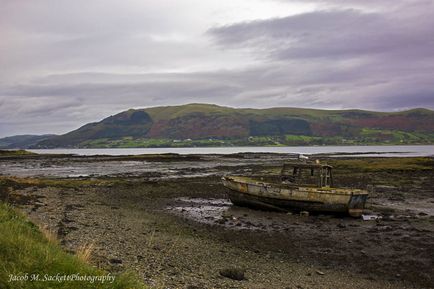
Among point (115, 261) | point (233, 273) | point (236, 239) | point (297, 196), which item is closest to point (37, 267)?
point (115, 261)

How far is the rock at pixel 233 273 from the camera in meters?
12.0

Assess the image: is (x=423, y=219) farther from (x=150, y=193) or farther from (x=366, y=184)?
(x=150, y=193)

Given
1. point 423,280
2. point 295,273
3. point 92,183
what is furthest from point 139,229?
point 92,183

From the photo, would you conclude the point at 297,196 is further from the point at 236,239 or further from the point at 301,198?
the point at 236,239

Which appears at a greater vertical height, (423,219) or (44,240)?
(44,240)

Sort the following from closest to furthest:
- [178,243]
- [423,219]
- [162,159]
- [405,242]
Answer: [178,243]
[405,242]
[423,219]
[162,159]

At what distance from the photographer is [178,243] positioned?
16250 mm

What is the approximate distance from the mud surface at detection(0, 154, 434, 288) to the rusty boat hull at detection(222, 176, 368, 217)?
68 cm

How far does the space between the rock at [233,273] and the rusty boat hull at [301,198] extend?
44.9 ft

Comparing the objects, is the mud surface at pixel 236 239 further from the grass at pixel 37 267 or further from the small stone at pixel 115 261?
the grass at pixel 37 267

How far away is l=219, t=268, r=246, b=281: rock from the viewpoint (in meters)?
12.0

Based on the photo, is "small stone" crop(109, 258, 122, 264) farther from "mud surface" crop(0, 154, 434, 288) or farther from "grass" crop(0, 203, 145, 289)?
"grass" crop(0, 203, 145, 289)

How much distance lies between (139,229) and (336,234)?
960 centimetres

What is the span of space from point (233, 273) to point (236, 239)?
5945 millimetres
